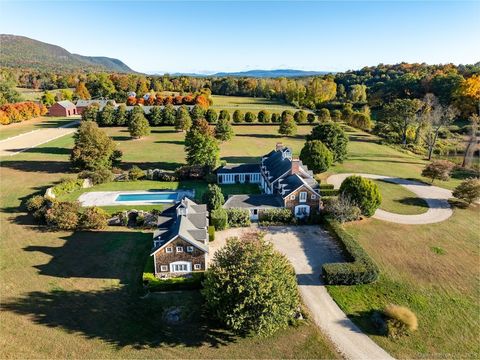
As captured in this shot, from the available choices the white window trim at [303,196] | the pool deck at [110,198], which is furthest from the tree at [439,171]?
the pool deck at [110,198]

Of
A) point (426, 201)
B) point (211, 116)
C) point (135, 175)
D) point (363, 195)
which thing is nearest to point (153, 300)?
point (363, 195)

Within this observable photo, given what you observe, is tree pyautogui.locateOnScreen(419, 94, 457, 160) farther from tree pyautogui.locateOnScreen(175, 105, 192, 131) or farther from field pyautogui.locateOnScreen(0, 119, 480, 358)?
tree pyautogui.locateOnScreen(175, 105, 192, 131)

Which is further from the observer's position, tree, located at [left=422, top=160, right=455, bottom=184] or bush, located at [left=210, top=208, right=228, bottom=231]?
tree, located at [left=422, top=160, right=455, bottom=184]

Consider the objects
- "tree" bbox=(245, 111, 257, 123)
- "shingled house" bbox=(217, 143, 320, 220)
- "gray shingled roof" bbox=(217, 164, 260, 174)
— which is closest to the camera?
"shingled house" bbox=(217, 143, 320, 220)

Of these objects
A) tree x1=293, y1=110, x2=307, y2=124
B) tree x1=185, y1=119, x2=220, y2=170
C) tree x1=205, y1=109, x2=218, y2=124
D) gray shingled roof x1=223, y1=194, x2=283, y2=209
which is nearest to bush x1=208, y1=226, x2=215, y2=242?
gray shingled roof x1=223, y1=194, x2=283, y2=209

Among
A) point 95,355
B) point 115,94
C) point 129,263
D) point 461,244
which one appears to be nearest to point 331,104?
point 115,94

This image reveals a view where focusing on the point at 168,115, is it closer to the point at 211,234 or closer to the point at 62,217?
the point at 62,217
